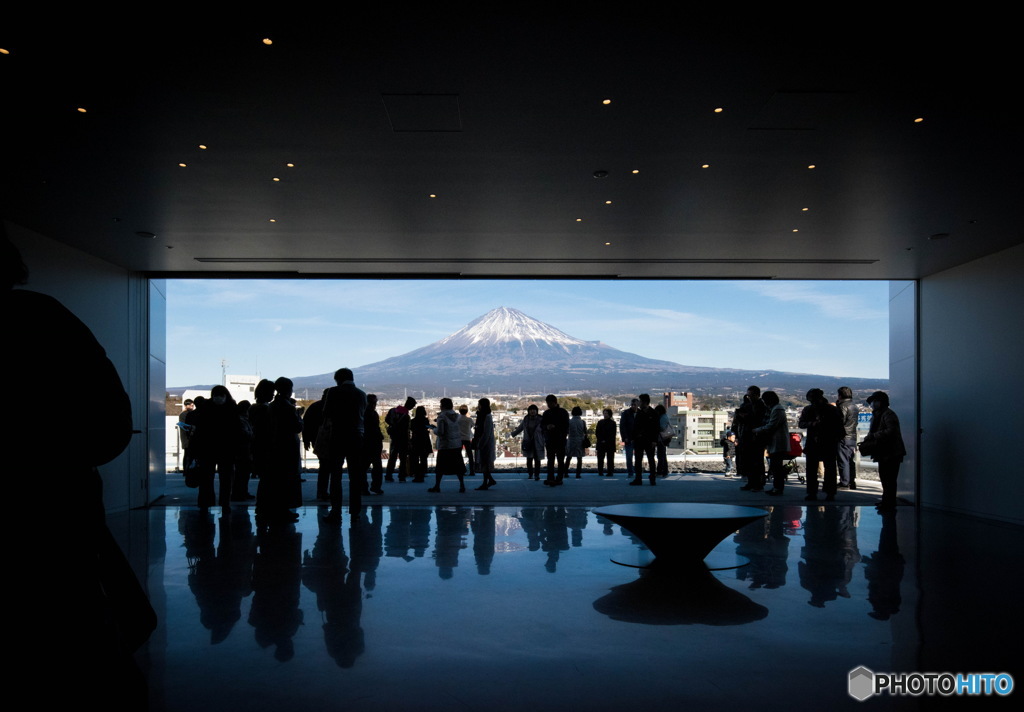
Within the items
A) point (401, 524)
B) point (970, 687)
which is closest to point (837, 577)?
point (970, 687)

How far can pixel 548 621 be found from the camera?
13.8 ft

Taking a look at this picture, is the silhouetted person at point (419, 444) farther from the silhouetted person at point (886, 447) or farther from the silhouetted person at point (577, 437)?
the silhouetted person at point (886, 447)

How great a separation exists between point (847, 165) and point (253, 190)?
17.3 feet

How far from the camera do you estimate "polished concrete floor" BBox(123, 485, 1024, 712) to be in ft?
10.4

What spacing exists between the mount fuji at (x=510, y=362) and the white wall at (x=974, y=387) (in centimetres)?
1269

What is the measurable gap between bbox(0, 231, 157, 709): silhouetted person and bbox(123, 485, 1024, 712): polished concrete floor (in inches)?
73.6

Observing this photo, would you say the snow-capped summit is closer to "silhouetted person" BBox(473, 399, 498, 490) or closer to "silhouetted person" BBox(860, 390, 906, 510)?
"silhouetted person" BBox(473, 399, 498, 490)

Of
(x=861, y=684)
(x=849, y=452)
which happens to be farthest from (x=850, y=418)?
(x=861, y=684)

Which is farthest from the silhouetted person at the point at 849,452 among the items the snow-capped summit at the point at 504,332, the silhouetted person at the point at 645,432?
the snow-capped summit at the point at 504,332

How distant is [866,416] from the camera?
13.1m

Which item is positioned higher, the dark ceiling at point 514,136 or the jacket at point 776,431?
the dark ceiling at point 514,136

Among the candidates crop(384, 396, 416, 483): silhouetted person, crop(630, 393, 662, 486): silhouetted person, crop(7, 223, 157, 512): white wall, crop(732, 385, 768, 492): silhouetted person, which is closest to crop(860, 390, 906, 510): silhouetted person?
crop(732, 385, 768, 492): silhouetted person

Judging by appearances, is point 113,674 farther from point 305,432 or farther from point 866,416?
point 866,416

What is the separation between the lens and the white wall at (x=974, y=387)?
29.1 feet
